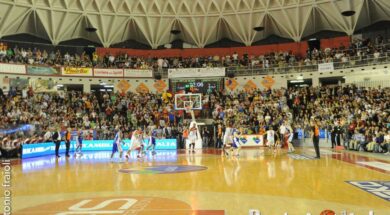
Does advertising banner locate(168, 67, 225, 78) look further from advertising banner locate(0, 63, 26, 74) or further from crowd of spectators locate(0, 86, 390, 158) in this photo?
advertising banner locate(0, 63, 26, 74)

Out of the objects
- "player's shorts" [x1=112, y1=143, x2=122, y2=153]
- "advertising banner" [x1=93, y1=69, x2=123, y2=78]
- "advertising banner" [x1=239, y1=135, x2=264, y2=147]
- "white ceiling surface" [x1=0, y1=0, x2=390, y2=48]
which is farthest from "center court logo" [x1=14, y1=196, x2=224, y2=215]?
"white ceiling surface" [x1=0, y1=0, x2=390, y2=48]

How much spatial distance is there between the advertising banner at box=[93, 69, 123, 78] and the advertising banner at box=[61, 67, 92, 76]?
776 mm

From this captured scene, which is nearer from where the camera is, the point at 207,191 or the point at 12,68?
the point at 207,191

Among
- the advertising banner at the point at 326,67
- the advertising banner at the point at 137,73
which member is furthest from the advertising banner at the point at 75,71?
the advertising banner at the point at 326,67

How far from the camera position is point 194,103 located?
36188 mm

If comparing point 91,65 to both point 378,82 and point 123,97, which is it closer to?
point 123,97

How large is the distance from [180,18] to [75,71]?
14698mm

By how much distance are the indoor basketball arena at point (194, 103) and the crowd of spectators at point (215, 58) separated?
0.60 feet

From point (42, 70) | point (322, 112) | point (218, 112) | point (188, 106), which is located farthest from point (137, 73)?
point (322, 112)

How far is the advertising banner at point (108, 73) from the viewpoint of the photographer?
4322 centimetres

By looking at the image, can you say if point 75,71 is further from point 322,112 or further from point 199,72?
point 322,112

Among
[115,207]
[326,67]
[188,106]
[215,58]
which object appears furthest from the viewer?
[215,58]

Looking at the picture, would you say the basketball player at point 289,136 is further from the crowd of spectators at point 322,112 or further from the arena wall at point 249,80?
the arena wall at point 249,80

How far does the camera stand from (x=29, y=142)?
25.8 m
